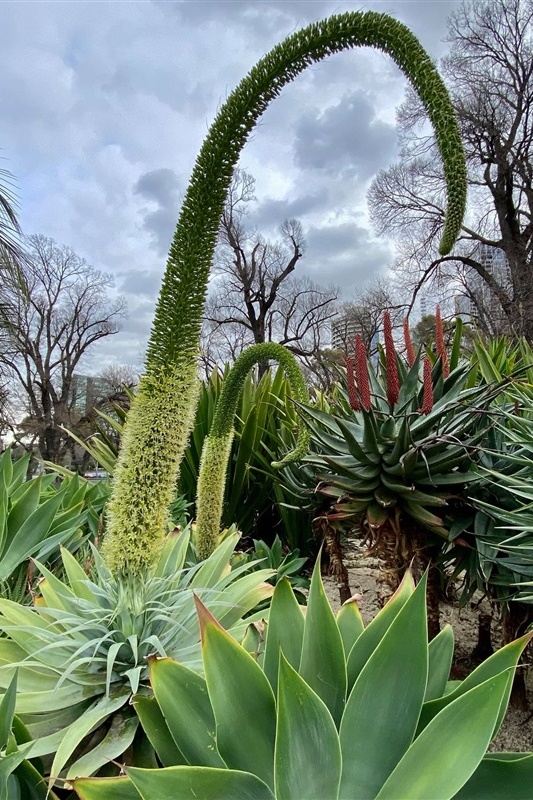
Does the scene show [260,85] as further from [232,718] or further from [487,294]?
[487,294]

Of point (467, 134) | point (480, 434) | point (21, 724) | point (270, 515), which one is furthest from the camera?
point (467, 134)

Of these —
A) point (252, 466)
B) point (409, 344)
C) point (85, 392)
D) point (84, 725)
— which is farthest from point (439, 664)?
point (85, 392)

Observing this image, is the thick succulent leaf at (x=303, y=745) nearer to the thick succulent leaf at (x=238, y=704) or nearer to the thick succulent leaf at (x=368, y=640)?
the thick succulent leaf at (x=238, y=704)

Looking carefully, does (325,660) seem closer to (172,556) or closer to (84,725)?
(84,725)

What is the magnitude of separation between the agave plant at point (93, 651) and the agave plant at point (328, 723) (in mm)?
351

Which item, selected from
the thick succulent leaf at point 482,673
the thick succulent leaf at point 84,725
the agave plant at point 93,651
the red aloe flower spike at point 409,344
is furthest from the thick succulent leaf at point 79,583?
the red aloe flower spike at point 409,344

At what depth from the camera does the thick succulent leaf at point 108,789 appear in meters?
1.05

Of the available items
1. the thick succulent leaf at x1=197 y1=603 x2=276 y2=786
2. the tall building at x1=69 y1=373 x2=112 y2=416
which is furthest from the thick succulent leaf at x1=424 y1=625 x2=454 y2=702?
the tall building at x1=69 y1=373 x2=112 y2=416

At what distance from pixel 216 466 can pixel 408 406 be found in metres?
1.15

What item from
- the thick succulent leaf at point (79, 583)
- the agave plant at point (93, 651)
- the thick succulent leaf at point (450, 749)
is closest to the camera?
the thick succulent leaf at point (450, 749)

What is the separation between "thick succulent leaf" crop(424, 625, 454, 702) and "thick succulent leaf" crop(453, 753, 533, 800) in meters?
0.26

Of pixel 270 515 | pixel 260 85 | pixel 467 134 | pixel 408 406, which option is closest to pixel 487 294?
pixel 467 134

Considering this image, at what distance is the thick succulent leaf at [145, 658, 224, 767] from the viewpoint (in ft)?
3.78

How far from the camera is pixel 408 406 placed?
2779 mm
